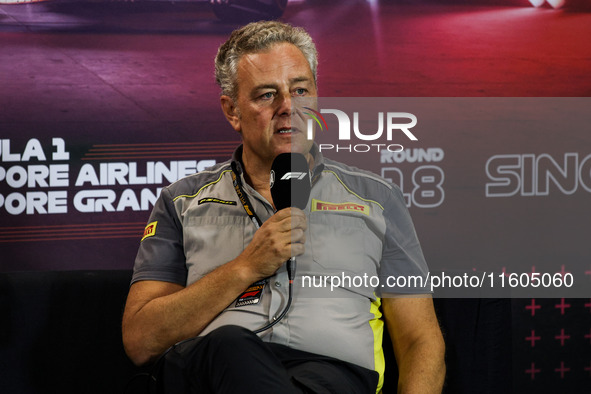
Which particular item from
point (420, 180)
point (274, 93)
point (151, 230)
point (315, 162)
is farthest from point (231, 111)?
point (420, 180)

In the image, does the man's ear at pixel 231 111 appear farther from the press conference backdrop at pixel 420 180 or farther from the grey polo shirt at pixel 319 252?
the press conference backdrop at pixel 420 180

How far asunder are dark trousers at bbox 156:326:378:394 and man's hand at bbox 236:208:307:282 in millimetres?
212

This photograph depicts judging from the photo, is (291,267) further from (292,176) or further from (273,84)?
(273,84)

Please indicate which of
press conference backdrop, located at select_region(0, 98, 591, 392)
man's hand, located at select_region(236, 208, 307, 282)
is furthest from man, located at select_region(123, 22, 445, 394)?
press conference backdrop, located at select_region(0, 98, 591, 392)

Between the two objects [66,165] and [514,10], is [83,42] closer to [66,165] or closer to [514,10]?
[66,165]

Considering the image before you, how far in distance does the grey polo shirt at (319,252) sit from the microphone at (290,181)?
0.57ft

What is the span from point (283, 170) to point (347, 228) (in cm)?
30

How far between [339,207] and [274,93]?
1.20 ft

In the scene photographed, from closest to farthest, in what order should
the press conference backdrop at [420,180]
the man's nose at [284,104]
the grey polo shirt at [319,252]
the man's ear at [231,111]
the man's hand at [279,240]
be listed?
the man's hand at [279,240] → the grey polo shirt at [319,252] → the man's nose at [284,104] → the man's ear at [231,111] → the press conference backdrop at [420,180]

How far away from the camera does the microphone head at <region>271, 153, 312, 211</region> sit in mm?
1651

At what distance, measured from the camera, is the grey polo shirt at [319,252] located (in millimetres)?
1752

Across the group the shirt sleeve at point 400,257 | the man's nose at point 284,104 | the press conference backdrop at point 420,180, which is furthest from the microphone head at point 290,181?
the press conference backdrop at point 420,180

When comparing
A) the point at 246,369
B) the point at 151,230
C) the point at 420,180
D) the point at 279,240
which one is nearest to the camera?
the point at 246,369

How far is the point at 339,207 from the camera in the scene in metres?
1.90
